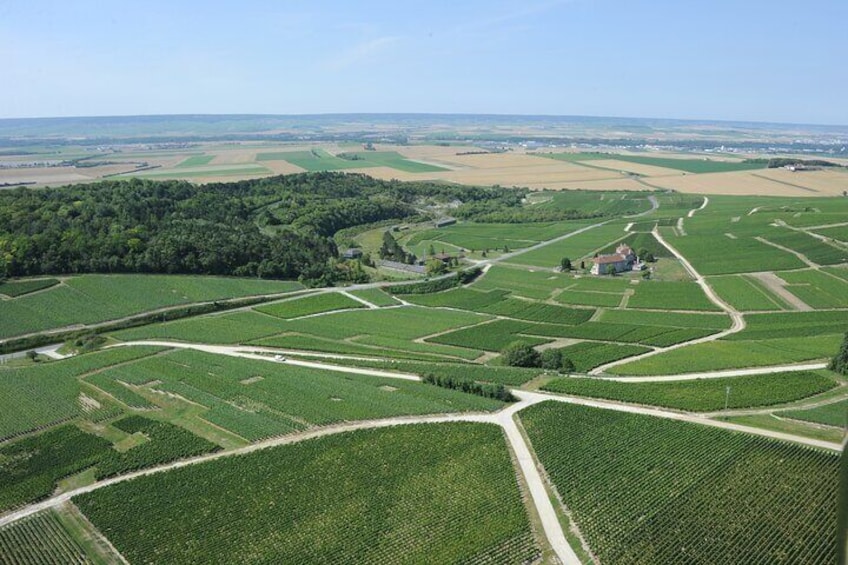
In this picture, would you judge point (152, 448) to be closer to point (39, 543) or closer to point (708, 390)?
point (39, 543)

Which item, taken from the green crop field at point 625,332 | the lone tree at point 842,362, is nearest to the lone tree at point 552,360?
the green crop field at point 625,332

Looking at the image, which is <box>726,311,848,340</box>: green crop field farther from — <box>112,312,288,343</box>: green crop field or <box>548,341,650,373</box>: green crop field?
<box>112,312,288,343</box>: green crop field

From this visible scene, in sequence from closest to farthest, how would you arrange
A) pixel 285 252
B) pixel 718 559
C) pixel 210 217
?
1. pixel 718 559
2. pixel 285 252
3. pixel 210 217

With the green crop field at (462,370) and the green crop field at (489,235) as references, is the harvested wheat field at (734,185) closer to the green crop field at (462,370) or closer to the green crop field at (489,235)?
the green crop field at (489,235)

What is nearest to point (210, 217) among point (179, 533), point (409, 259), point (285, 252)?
point (285, 252)

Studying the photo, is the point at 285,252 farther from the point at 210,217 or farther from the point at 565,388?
the point at 565,388

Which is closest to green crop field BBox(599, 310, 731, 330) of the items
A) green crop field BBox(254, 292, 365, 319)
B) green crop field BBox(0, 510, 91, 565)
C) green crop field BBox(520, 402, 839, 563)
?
green crop field BBox(520, 402, 839, 563)
